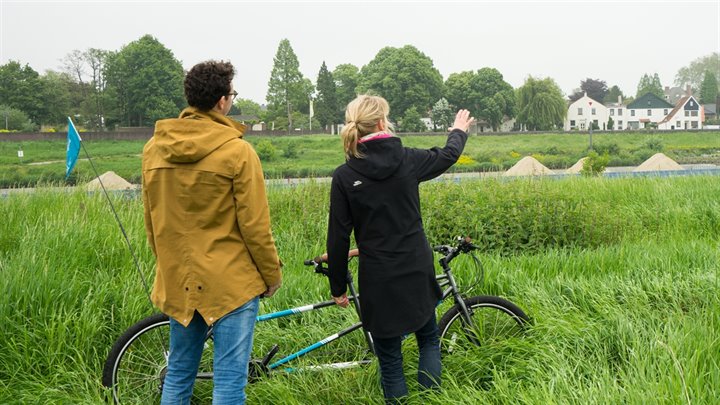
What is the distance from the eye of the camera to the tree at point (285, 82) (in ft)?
252

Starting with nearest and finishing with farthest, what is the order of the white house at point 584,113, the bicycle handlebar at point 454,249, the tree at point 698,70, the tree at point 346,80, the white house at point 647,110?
the bicycle handlebar at point 454,249 → the tree at point 346,80 → the white house at point 584,113 → the white house at point 647,110 → the tree at point 698,70

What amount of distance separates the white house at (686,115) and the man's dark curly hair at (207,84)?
97873 millimetres

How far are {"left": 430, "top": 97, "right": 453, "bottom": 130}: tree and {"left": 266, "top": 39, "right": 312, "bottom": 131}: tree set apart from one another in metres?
18.4

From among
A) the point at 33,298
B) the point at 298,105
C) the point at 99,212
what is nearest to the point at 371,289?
the point at 33,298

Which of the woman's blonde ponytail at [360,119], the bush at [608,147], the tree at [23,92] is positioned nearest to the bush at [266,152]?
the tree at [23,92]

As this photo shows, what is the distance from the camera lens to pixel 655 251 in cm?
632

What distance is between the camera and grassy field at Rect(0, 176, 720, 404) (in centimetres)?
320

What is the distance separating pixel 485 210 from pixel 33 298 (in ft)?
18.0

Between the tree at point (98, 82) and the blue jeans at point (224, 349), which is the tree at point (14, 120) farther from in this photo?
the blue jeans at point (224, 349)

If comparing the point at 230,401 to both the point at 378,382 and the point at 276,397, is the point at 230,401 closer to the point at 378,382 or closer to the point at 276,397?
the point at 276,397

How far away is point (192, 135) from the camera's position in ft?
8.61

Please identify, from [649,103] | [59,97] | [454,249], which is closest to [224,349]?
[454,249]

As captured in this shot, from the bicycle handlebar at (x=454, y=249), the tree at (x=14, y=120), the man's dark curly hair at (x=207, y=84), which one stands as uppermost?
the tree at (x=14, y=120)

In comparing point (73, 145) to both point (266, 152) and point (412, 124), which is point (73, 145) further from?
point (412, 124)
